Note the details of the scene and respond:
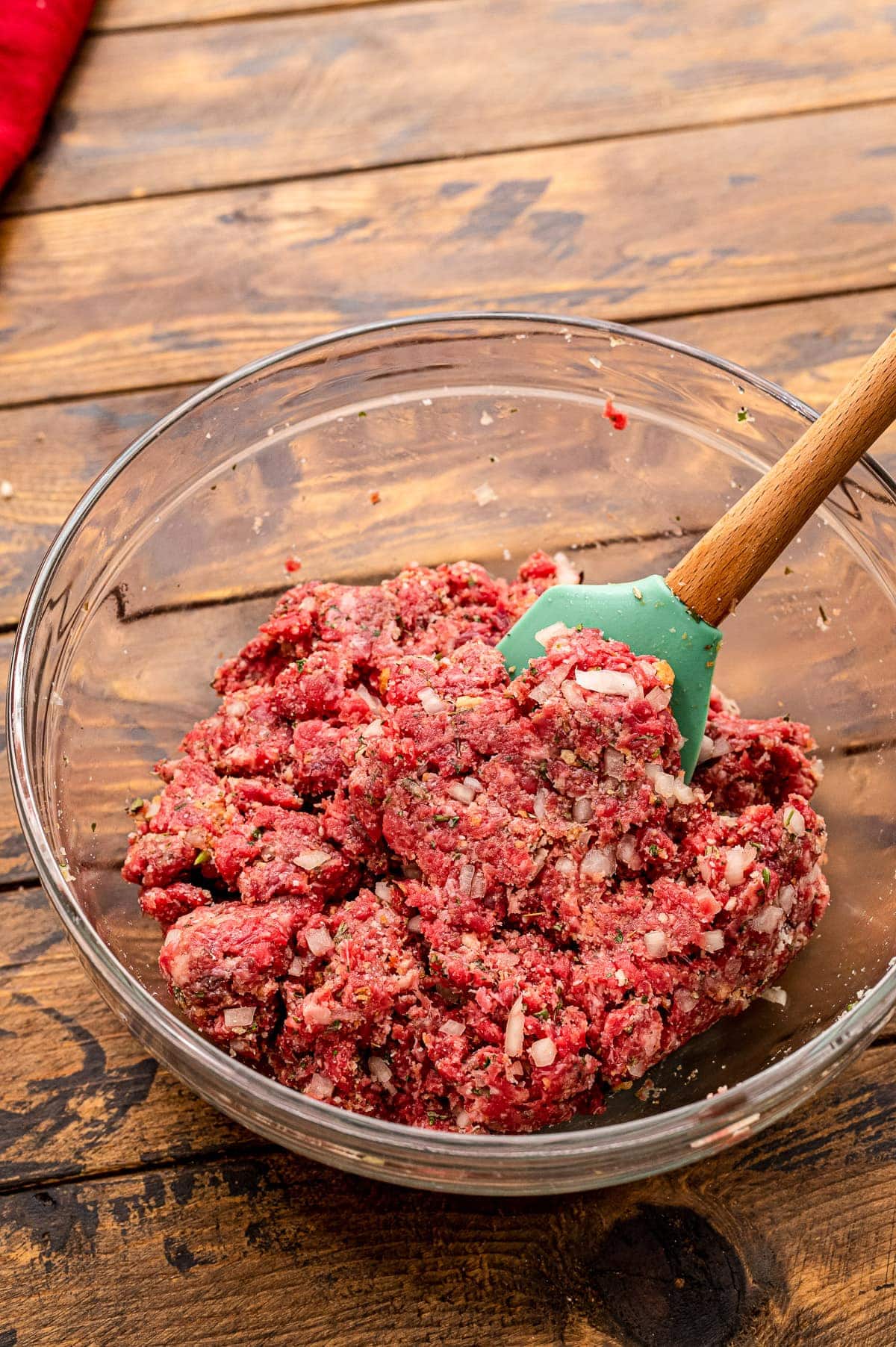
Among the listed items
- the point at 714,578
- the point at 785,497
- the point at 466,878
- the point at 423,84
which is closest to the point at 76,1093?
the point at 466,878

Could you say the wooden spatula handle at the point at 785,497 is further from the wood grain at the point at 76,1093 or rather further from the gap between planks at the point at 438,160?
the gap between planks at the point at 438,160

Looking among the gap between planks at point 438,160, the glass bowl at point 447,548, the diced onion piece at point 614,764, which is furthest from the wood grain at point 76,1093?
the gap between planks at point 438,160

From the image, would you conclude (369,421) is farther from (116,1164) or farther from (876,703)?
(116,1164)

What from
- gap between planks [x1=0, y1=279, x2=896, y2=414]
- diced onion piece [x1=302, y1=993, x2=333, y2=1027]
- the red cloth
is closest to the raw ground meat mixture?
diced onion piece [x1=302, y1=993, x2=333, y2=1027]

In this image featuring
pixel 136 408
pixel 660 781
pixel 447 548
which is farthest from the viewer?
pixel 136 408

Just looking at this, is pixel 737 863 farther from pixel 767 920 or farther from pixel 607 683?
pixel 607 683

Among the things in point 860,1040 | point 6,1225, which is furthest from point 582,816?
point 6,1225

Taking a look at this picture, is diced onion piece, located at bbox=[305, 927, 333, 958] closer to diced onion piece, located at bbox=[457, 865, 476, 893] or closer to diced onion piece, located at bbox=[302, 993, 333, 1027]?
diced onion piece, located at bbox=[302, 993, 333, 1027]
